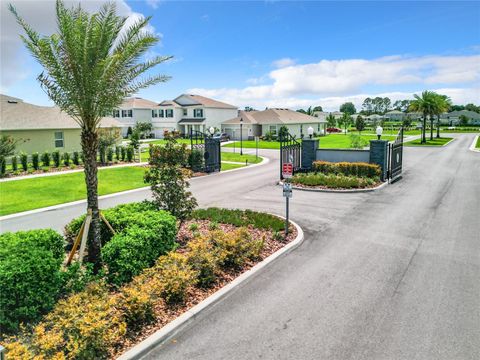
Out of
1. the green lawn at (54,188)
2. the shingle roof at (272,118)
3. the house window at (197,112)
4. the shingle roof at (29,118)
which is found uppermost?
the house window at (197,112)

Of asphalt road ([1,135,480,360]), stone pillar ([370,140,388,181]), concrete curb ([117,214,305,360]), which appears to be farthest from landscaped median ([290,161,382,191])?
concrete curb ([117,214,305,360])

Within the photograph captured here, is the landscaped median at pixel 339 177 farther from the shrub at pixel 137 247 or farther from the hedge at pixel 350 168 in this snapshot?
the shrub at pixel 137 247

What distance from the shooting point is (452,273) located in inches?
327

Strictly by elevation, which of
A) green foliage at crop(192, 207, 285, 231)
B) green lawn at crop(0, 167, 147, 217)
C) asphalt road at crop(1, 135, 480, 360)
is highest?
green lawn at crop(0, 167, 147, 217)

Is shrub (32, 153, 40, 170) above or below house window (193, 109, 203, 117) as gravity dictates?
below

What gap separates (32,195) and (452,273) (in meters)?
17.8

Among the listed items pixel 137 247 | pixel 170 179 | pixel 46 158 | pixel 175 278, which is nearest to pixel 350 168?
pixel 170 179

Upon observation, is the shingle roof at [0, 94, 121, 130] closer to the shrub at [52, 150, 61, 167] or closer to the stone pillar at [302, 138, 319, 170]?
the shrub at [52, 150, 61, 167]

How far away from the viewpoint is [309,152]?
72.9ft

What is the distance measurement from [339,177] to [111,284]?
569 inches

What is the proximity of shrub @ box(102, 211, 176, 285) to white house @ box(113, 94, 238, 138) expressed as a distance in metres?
50.3

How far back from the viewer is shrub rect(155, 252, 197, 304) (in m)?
6.81

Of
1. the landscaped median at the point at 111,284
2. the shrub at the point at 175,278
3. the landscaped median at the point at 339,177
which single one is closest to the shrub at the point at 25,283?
the landscaped median at the point at 111,284

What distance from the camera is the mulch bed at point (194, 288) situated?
5.82 meters
